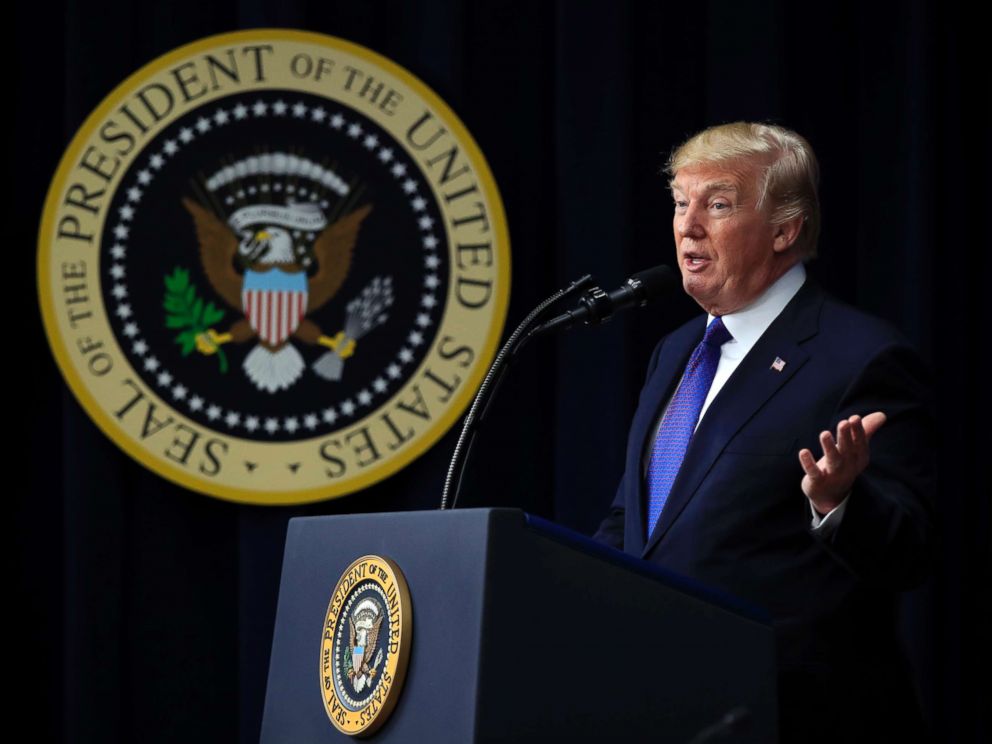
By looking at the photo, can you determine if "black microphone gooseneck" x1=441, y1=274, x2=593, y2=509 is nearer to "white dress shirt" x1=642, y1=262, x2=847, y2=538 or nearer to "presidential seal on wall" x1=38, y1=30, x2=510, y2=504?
"white dress shirt" x1=642, y1=262, x2=847, y2=538

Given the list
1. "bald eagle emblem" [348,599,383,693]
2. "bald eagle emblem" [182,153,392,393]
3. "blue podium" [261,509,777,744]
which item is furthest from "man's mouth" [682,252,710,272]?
"bald eagle emblem" [182,153,392,393]

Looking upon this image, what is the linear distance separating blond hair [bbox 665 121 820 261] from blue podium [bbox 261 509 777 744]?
2.55 feet

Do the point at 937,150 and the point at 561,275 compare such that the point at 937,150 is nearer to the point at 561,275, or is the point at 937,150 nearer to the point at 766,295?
the point at 561,275

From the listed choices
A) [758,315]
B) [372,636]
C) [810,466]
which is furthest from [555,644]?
[758,315]

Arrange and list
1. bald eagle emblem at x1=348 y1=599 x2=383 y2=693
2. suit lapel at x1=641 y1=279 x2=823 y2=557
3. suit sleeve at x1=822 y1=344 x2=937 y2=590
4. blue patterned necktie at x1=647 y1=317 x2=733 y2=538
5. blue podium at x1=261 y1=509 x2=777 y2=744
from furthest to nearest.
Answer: blue patterned necktie at x1=647 y1=317 x2=733 y2=538 → suit lapel at x1=641 y1=279 x2=823 y2=557 → suit sleeve at x1=822 y1=344 x2=937 y2=590 → bald eagle emblem at x1=348 y1=599 x2=383 y2=693 → blue podium at x1=261 y1=509 x2=777 y2=744

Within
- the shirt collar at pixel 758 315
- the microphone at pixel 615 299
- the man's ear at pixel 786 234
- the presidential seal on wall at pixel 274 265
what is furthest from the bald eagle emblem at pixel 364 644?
the presidential seal on wall at pixel 274 265

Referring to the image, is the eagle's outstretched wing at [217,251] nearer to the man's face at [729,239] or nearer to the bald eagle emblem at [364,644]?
the man's face at [729,239]

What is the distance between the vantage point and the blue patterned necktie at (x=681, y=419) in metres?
1.82

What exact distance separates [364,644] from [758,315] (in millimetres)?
840

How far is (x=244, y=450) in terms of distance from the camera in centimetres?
278

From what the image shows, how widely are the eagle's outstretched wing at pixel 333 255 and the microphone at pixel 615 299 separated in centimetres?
130

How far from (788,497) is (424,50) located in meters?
1.52

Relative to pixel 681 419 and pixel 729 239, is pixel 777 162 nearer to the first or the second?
pixel 729 239

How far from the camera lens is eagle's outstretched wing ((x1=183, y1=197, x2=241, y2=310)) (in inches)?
111
